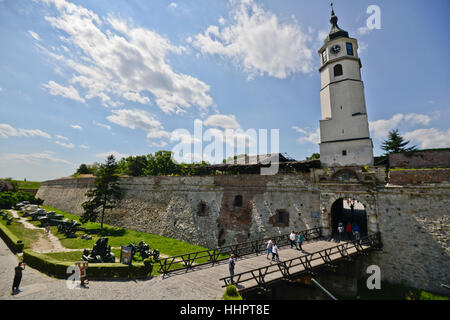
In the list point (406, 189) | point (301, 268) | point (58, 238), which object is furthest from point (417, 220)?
point (58, 238)

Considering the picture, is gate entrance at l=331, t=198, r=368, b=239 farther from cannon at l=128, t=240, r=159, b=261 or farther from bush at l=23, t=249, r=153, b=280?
cannon at l=128, t=240, r=159, b=261

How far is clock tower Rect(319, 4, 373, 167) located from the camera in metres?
20.9

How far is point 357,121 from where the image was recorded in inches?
838

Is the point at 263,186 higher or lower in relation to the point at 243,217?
higher

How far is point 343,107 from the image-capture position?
22.1 meters

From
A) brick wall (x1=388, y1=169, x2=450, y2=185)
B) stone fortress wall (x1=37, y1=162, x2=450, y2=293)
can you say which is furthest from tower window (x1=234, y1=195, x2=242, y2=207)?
brick wall (x1=388, y1=169, x2=450, y2=185)

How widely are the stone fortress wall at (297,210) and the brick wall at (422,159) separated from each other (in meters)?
3.86

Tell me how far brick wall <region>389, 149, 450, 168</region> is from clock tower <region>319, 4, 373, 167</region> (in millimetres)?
2732

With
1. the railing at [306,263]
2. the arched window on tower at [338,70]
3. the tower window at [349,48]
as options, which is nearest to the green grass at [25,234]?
the railing at [306,263]

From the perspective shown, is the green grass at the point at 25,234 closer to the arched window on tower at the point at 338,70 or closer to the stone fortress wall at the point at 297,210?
the stone fortress wall at the point at 297,210

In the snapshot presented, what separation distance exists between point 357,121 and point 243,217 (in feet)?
50.9

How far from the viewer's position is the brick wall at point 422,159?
15.8 meters

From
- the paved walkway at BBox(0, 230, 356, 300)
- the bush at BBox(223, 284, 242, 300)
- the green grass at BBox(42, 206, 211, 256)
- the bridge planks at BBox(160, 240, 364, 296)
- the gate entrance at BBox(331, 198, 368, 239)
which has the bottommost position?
the green grass at BBox(42, 206, 211, 256)

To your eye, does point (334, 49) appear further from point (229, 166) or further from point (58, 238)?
point (58, 238)
